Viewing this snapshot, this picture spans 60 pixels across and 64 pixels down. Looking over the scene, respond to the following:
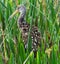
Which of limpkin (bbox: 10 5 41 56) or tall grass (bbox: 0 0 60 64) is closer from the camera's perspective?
tall grass (bbox: 0 0 60 64)

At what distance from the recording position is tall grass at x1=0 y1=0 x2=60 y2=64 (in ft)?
9.37

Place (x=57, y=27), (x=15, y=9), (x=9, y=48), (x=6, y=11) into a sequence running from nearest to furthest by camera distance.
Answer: (x=9, y=48)
(x=57, y=27)
(x=6, y=11)
(x=15, y=9)

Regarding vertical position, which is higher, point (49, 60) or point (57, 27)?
point (57, 27)

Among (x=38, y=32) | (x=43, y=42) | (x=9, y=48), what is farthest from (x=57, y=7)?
(x=9, y=48)

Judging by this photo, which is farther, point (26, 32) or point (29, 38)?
point (26, 32)

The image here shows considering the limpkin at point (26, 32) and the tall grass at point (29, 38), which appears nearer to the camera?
the tall grass at point (29, 38)

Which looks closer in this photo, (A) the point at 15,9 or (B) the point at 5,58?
(B) the point at 5,58

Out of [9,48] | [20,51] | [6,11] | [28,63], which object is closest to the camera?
[28,63]

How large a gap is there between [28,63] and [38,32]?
104 centimetres

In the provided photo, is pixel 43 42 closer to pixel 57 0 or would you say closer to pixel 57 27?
Answer: pixel 57 27

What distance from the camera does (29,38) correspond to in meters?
3.20

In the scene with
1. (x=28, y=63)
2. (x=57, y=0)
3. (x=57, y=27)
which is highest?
(x=57, y=0)

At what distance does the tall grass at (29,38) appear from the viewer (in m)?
2.86

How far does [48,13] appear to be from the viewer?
4.11 meters
